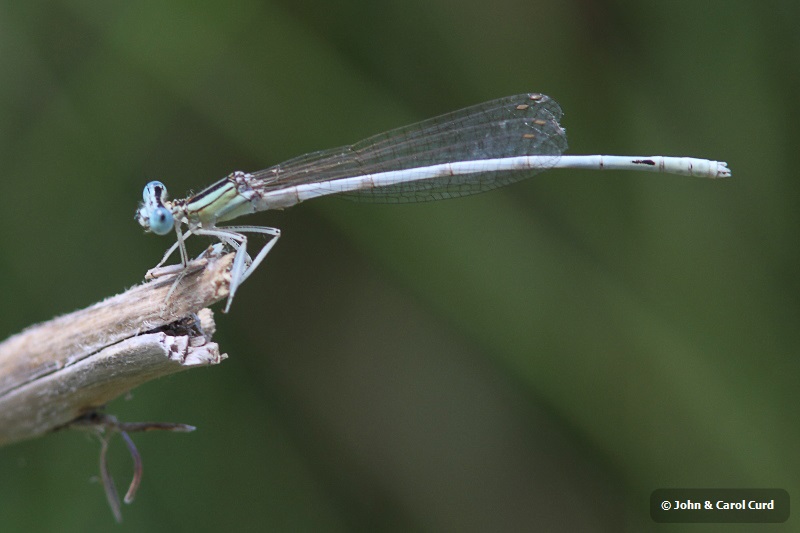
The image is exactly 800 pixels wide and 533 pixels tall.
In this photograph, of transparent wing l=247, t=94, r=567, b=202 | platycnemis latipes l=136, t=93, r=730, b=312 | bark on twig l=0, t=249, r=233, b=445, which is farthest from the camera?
transparent wing l=247, t=94, r=567, b=202

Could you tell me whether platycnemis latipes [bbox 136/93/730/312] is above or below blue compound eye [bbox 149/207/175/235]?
below

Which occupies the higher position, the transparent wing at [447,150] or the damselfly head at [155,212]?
the damselfly head at [155,212]

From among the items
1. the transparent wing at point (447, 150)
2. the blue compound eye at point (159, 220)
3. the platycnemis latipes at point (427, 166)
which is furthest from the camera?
the transparent wing at point (447, 150)

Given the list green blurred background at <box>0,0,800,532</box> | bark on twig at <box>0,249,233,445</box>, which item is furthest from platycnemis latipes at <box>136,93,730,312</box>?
bark on twig at <box>0,249,233,445</box>

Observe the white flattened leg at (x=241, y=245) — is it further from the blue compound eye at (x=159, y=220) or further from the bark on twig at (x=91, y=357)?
the bark on twig at (x=91, y=357)

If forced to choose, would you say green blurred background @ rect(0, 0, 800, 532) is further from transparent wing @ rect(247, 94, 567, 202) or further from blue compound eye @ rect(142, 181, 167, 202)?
blue compound eye @ rect(142, 181, 167, 202)

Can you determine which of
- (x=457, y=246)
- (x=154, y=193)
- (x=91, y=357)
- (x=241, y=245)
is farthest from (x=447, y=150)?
(x=91, y=357)

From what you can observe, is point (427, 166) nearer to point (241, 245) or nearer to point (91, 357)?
point (241, 245)

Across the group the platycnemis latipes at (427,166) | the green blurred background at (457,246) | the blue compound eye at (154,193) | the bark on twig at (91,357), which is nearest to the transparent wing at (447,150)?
the platycnemis latipes at (427,166)
